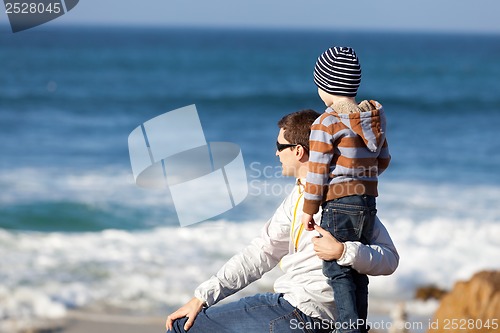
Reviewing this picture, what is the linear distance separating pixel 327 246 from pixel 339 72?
0.57m

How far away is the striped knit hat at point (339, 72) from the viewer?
8.13 feet

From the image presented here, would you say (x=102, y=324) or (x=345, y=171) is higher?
(x=345, y=171)

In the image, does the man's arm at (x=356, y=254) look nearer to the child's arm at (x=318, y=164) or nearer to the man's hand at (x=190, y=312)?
the child's arm at (x=318, y=164)

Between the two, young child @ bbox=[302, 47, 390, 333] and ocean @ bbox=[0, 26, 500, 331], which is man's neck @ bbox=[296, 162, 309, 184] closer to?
young child @ bbox=[302, 47, 390, 333]

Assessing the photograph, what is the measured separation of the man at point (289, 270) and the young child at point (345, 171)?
0.06m

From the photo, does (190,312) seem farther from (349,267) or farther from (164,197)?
(164,197)

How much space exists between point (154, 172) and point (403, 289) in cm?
641

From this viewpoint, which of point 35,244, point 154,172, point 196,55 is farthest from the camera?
point 196,55

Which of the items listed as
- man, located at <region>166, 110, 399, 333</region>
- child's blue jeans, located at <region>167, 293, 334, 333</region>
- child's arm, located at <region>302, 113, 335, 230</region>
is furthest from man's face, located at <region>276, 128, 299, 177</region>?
child's blue jeans, located at <region>167, 293, 334, 333</region>

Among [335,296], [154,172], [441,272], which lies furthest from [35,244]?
[335,296]

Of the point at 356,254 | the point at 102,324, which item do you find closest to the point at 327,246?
the point at 356,254

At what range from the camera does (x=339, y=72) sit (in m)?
2.48

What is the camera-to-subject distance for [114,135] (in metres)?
17.6

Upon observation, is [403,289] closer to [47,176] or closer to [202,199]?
[202,199]
